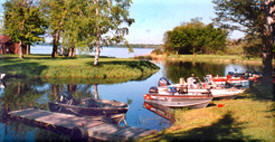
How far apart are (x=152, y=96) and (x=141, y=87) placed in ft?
38.5

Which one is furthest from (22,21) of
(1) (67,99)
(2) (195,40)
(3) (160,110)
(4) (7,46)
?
(2) (195,40)

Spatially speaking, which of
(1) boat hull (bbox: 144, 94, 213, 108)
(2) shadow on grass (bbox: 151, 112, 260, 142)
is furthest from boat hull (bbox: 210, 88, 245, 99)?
(2) shadow on grass (bbox: 151, 112, 260, 142)

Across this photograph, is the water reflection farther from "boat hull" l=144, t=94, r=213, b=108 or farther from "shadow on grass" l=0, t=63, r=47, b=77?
"shadow on grass" l=0, t=63, r=47, b=77

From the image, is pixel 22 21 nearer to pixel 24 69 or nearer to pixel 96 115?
pixel 24 69

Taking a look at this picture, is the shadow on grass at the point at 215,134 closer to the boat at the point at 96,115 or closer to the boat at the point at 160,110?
→ the boat at the point at 96,115

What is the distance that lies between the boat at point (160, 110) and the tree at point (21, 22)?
41.6m

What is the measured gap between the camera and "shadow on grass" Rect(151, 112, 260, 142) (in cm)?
1220

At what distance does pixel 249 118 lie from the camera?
53.0ft

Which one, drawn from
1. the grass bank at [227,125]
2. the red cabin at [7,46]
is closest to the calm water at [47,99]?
the grass bank at [227,125]

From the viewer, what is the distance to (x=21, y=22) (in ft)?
188

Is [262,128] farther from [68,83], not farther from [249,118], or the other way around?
[68,83]

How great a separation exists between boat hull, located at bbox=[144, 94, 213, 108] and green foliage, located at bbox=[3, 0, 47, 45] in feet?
140

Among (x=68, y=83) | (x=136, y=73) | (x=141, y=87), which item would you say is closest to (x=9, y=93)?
(x=68, y=83)

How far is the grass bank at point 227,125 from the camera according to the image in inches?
489
